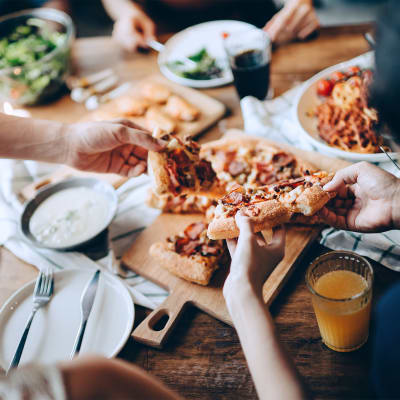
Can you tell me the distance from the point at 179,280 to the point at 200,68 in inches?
94.9

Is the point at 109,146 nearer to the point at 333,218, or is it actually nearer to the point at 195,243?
the point at 195,243

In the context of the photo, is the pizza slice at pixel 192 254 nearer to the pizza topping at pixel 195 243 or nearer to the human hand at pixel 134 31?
the pizza topping at pixel 195 243

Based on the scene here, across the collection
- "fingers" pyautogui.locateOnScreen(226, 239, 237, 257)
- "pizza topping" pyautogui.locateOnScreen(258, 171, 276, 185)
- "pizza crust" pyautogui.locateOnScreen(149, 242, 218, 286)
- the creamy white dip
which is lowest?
the creamy white dip

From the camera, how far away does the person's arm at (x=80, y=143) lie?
2.76 meters

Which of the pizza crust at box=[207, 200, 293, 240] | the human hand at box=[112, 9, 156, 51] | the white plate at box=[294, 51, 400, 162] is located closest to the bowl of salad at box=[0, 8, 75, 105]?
the human hand at box=[112, 9, 156, 51]

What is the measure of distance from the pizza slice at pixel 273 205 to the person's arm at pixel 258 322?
13.5 inches

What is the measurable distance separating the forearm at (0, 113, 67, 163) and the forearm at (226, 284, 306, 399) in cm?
183

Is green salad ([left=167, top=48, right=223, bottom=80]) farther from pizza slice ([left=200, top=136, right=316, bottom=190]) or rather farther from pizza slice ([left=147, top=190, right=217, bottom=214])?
pizza slice ([left=147, top=190, right=217, bottom=214])

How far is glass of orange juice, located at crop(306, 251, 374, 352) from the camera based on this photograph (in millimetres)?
1847

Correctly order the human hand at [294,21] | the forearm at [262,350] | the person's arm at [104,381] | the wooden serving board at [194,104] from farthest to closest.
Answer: the human hand at [294,21], the wooden serving board at [194,104], the forearm at [262,350], the person's arm at [104,381]

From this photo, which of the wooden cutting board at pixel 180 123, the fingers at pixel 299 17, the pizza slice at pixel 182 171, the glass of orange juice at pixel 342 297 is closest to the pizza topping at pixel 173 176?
the pizza slice at pixel 182 171

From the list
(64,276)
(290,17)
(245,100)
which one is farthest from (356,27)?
(64,276)

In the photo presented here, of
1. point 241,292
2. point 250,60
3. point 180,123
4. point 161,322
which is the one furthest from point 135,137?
point 241,292

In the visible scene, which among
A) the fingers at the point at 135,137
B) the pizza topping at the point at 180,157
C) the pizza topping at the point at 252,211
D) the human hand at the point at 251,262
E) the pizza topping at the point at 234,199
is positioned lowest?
the pizza topping at the point at 180,157
